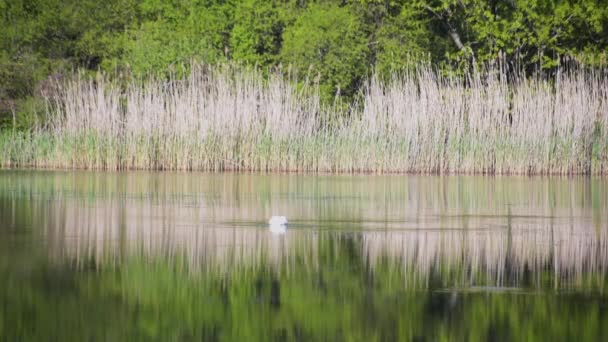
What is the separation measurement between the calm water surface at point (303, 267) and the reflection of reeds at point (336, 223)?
0.03m

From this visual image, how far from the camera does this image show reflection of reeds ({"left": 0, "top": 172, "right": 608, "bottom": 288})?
9203 millimetres

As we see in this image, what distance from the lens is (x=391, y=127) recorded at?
22688 millimetres

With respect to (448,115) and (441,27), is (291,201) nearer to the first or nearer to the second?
(448,115)

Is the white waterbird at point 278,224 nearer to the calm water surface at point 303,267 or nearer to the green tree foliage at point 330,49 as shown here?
the calm water surface at point 303,267

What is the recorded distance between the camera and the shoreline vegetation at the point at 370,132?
74.0ft

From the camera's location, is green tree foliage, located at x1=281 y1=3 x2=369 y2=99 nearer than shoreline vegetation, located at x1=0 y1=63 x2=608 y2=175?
No

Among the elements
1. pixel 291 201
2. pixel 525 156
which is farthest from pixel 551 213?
pixel 525 156

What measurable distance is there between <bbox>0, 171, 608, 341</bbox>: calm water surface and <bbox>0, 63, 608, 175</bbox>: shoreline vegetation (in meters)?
6.26

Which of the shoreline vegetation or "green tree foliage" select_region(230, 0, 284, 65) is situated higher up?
"green tree foliage" select_region(230, 0, 284, 65)

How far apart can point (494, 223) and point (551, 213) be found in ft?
5.09

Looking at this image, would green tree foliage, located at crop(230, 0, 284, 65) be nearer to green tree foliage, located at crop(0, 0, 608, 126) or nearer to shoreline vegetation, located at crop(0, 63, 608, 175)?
green tree foliage, located at crop(0, 0, 608, 126)

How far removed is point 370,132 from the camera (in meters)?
22.8

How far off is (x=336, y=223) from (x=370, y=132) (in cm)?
1053

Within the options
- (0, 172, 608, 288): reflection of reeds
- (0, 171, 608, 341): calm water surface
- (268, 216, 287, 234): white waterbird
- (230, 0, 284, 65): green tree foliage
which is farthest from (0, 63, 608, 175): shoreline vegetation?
(268, 216, 287, 234): white waterbird
